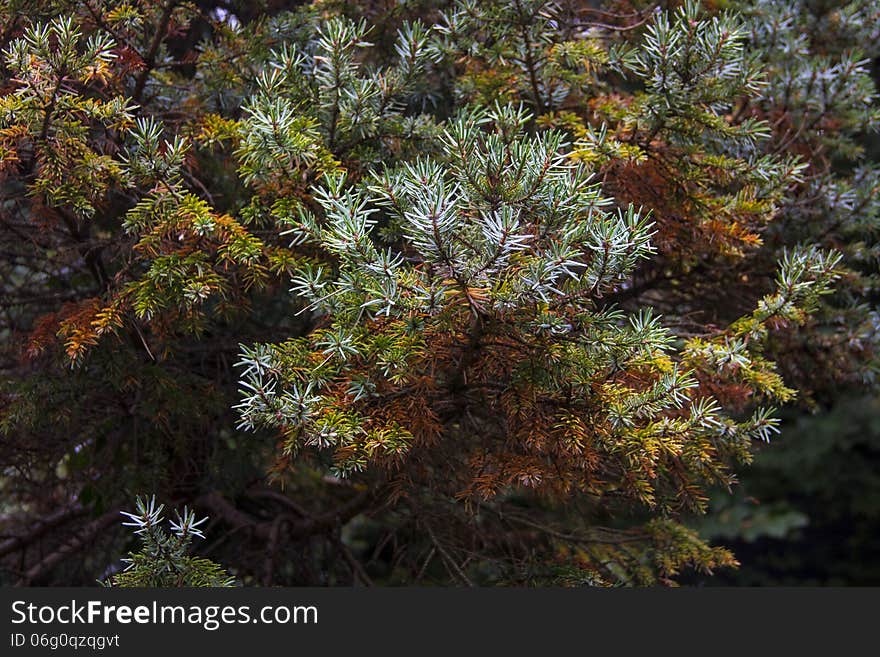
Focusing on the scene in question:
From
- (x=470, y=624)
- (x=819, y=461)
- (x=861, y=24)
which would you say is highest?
(x=861, y=24)

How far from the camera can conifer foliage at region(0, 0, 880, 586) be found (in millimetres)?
1702

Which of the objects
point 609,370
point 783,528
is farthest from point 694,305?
point 783,528

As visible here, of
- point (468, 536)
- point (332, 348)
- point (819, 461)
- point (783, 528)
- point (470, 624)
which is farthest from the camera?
point (819, 461)

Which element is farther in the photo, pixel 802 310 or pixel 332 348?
pixel 802 310

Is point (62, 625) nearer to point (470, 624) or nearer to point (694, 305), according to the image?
point (470, 624)

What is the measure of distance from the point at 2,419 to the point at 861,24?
331 cm

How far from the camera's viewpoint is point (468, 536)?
293cm

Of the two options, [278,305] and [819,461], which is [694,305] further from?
[819,461]

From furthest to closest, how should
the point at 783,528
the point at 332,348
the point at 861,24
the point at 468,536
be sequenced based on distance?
1. the point at 783,528
2. the point at 861,24
3. the point at 468,536
4. the point at 332,348

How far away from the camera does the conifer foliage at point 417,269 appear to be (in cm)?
170

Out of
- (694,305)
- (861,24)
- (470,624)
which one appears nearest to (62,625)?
(470,624)

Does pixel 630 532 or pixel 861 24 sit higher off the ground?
pixel 861 24

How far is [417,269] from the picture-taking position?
1.76 metres

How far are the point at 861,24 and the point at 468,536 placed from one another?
2.46 m
